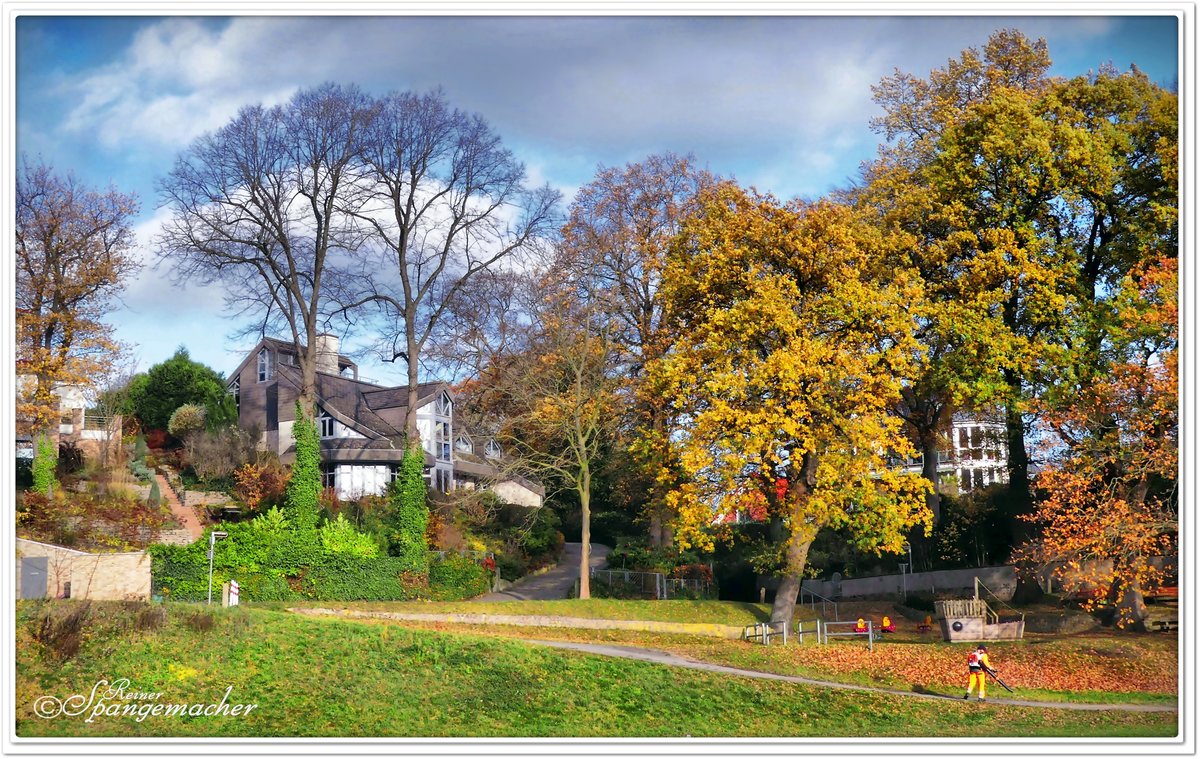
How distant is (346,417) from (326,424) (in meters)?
1.05

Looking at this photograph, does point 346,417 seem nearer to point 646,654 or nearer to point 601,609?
point 601,609

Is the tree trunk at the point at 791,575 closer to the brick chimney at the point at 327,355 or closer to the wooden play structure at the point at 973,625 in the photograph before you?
the wooden play structure at the point at 973,625

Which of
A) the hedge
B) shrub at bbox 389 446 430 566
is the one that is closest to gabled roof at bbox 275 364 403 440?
shrub at bbox 389 446 430 566

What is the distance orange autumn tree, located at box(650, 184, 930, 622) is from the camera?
93.0 ft

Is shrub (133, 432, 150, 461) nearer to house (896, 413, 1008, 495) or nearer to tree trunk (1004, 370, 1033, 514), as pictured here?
house (896, 413, 1008, 495)

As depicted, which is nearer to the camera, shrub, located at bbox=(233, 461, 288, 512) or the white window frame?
shrub, located at bbox=(233, 461, 288, 512)

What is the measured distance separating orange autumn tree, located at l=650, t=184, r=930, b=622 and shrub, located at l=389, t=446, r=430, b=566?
35.3 feet

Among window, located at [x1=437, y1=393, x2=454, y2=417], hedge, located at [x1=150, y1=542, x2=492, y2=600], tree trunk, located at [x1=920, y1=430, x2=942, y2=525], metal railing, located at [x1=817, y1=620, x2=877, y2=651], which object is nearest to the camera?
metal railing, located at [x1=817, y1=620, x2=877, y2=651]

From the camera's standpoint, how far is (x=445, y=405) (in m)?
57.2

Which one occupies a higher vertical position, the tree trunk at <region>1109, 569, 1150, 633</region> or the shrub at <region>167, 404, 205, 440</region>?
the shrub at <region>167, 404, 205, 440</region>

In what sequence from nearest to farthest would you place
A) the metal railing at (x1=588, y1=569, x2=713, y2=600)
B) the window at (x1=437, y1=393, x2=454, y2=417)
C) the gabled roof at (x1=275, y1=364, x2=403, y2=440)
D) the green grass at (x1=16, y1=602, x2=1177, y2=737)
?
the green grass at (x1=16, y1=602, x2=1177, y2=737)
the metal railing at (x1=588, y1=569, x2=713, y2=600)
the gabled roof at (x1=275, y1=364, x2=403, y2=440)
the window at (x1=437, y1=393, x2=454, y2=417)

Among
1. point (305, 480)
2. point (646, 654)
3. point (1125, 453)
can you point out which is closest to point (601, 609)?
point (646, 654)

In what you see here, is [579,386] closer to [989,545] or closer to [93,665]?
[989,545]
